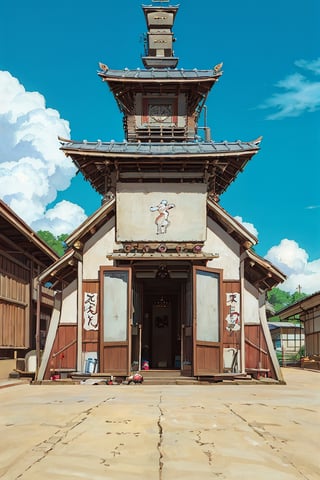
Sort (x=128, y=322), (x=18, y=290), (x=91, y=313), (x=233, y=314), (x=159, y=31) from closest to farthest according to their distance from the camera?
(x=128, y=322) < (x=91, y=313) < (x=233, y=314) < (x=18, y=290) < (x=159, y=31)

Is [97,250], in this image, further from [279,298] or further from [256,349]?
[279,298]

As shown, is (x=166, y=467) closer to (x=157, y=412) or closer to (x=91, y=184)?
(x=157, y=412)

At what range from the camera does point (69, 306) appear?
19656mm

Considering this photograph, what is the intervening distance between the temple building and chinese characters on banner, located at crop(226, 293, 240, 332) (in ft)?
0.11

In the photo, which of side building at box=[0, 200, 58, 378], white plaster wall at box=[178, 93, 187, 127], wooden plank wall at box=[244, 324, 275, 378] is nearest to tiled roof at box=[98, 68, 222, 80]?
white plaster wall at box=[178, 93, 187, 127]

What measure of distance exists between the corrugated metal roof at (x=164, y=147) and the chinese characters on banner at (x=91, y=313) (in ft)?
16.5

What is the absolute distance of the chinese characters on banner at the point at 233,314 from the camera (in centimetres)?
1953

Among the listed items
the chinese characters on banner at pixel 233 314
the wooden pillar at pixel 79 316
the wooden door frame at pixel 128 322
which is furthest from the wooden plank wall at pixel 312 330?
the wooden pillar at pixel 79 316

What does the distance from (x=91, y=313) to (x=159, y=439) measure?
1226cm

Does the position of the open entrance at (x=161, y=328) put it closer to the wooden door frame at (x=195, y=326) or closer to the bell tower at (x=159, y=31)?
the wooden door frame at (x=195, y=326)

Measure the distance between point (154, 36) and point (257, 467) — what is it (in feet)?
89.9

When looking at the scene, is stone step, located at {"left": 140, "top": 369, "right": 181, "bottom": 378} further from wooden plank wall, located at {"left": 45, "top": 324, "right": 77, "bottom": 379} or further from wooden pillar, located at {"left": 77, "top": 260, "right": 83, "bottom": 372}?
wooden plank wall, located at {"left": 45, "top": 324, "right": 77, "bottom": 379}

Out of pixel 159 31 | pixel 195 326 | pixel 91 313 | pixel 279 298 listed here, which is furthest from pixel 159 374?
pixel 279 298

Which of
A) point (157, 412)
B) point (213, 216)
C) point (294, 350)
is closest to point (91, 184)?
point (213, 216)
